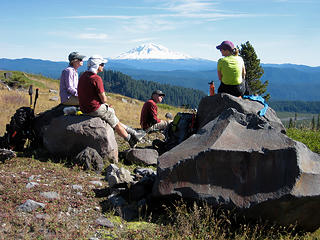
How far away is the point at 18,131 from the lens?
34.9 ft

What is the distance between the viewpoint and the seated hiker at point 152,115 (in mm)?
13634

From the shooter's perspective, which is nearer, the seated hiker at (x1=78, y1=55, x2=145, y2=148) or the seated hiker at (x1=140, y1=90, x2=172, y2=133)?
the seated hiker at (x1=78, y1=55, x2=145, y2=148)

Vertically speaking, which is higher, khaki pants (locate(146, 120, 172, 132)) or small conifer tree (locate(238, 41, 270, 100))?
small conifer tree (locate(238, 41, 270, 100))

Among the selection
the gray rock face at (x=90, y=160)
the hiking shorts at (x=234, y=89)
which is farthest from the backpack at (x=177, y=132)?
the gray rock face at (x=90, y=160)

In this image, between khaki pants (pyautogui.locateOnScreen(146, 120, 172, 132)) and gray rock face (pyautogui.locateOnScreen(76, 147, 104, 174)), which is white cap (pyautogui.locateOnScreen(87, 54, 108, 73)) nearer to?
gray rock face (pyautogui.locateOnScreen(76, 147, 104, 174))

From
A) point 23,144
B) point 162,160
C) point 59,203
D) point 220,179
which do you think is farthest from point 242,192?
point 23,144

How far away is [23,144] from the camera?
1074cm

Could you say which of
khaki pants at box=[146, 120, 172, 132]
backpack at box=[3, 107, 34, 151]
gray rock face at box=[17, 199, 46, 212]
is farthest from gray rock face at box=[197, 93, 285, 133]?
gray rock face at box=[17, 199, 46, 212]

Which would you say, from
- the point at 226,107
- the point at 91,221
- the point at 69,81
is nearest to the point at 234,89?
Answer: the point at 226,107

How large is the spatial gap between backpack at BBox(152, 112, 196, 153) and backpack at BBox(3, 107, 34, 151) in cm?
447

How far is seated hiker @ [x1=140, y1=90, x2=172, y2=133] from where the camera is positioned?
44.7 ft

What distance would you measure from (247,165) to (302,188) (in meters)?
1.04

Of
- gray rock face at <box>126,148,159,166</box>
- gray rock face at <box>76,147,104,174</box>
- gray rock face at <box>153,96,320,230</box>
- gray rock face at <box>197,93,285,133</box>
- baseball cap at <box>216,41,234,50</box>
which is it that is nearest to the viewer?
gray rock face at <box>153,96,320,230</box>

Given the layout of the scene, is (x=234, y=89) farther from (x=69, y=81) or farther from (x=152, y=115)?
(x=69, y=81)
